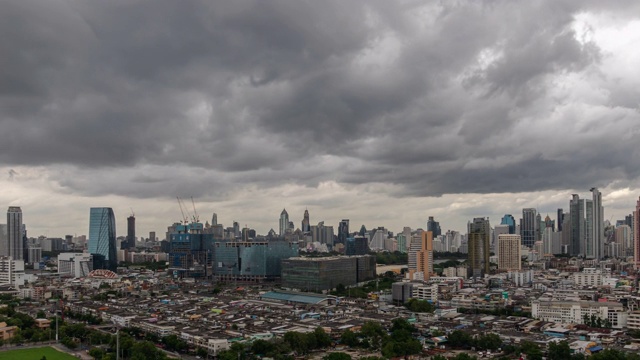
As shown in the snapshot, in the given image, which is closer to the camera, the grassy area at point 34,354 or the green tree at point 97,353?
the green tree at point 97,353


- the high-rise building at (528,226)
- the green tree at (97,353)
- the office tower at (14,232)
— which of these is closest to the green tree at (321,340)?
the green tree at (97,353)

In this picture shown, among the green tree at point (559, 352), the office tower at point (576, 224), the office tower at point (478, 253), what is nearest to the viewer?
the green tree at point (559, 352)

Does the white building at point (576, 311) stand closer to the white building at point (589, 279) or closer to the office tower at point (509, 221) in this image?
the white building at point (589, 279)

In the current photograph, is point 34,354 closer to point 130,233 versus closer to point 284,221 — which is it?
point 130,233

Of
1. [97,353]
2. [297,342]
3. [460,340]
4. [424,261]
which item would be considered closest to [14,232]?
[424,261]

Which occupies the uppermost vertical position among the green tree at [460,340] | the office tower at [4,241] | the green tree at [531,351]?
the office tower at [4,241]

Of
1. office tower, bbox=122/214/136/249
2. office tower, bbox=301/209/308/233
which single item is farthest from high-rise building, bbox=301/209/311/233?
office tower, bbox=122/214/136/249

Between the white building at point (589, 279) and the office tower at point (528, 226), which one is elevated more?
the office tower at point (528, 226)

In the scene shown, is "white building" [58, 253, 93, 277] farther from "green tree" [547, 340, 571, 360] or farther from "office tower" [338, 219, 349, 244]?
"office tower" [338, 219, 349, 244]
